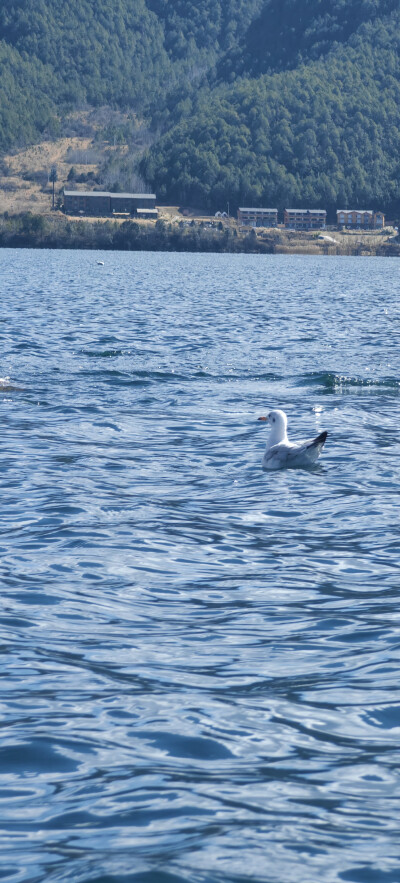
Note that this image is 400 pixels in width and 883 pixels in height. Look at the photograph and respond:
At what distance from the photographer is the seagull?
55.2 feet

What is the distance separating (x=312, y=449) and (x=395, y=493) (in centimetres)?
187

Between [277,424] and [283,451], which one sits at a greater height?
[277,424]

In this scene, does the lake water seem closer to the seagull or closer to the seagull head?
the seagull

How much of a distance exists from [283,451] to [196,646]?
27.1ft

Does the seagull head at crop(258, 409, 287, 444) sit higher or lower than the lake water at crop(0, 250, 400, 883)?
higher

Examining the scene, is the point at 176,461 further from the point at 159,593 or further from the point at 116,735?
the point at 116,735

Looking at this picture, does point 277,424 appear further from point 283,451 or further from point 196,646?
point 196,646

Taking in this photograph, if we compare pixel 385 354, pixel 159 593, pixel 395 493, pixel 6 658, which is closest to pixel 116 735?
pixel 6 658

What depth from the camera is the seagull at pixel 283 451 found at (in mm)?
16812

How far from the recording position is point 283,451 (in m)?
17.0

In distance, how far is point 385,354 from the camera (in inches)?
1363

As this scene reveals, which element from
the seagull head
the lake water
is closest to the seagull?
the seagull head

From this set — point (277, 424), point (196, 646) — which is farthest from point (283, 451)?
point (196, 646)

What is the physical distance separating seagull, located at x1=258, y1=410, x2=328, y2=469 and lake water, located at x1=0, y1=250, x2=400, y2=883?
1.20 ft
